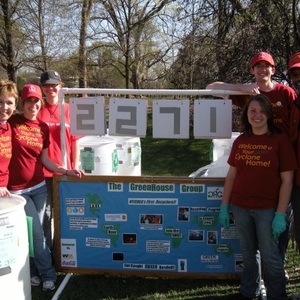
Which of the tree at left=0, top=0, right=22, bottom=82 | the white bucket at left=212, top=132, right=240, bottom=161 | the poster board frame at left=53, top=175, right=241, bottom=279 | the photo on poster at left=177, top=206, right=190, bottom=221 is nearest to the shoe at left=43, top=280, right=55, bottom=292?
the poster board frame at left=53, top=175, right=241, bottom=279

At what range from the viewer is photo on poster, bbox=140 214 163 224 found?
10.7 feet

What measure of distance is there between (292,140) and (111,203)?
1.57 metres

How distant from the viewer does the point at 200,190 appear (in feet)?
10.5

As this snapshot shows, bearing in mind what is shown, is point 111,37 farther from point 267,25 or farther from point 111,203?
point 111,203

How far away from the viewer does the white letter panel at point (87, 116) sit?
3.14m

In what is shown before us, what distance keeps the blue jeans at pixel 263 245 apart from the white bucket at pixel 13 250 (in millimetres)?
1565

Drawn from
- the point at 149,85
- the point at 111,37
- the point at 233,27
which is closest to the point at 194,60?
the point at 233,27

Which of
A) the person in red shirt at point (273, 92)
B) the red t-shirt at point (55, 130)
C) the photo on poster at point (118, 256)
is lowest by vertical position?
the photo on poster at point (118, 256)

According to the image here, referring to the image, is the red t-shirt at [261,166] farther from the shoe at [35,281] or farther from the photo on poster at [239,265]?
the shoe at [35,281]

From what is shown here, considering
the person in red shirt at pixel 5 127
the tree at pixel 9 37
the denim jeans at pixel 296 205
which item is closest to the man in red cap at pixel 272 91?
the denim jeans at pixel 296 205

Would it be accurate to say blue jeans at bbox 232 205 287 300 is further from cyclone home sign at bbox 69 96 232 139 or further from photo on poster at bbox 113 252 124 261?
photo on poster at bbox 113 252 124 261

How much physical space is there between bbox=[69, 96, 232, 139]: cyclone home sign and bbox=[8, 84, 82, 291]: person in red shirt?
13.7 inches

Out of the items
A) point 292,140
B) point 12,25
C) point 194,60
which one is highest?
point 12,25

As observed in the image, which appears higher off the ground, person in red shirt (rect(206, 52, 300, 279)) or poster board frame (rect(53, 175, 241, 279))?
person in red shirt (rect(206, 52, 300, 279))
